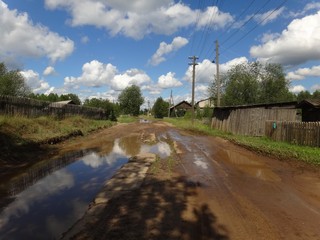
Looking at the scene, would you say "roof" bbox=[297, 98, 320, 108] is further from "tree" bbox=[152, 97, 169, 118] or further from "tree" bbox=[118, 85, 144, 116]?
"tree" bbox=[118, 85, 144, 116]

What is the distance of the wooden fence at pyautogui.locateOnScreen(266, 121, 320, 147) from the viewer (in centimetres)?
1573

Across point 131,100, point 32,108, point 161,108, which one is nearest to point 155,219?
point 32,108

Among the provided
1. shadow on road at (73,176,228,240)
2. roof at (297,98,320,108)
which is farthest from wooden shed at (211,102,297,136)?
shadow on road at (73,176,228,240)

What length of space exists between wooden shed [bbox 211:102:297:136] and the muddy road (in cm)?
1240

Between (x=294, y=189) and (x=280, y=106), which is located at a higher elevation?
(x=280, y=106)

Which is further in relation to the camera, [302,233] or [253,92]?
[253,92]

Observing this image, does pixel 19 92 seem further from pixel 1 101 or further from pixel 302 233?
pixel 302 233

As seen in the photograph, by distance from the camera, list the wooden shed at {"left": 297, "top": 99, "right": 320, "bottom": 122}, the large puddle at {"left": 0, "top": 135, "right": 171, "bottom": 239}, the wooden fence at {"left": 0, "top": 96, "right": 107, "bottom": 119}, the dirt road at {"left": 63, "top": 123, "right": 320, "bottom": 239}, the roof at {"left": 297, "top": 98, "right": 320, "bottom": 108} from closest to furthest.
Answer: the dirt road at {"left": 63, "top": 123, "right": 320, "bottom": 239}
the large puddle at {"left": 0, "top": 135, "right": 171, "bottom": 239}
the wooden fence at {"left": 0, "top": 96, "right": 107, "bottom": 119}
the roof at {"left": 297, "top": 98, "right": 320, "bottom": 108}
the wooden shed at {"left": 297, "top": 99, "right": 320, "bottom": 122}

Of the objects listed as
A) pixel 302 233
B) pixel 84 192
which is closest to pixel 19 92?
pixel 84 192

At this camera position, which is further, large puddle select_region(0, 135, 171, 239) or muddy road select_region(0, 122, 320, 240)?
large puddle select_region(0, 135, 171, 239)

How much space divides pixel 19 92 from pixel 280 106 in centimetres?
5821

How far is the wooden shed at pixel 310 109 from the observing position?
70.3 ft

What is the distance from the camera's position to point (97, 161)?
12.7 metres

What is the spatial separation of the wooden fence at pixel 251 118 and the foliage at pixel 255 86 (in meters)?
22.7
